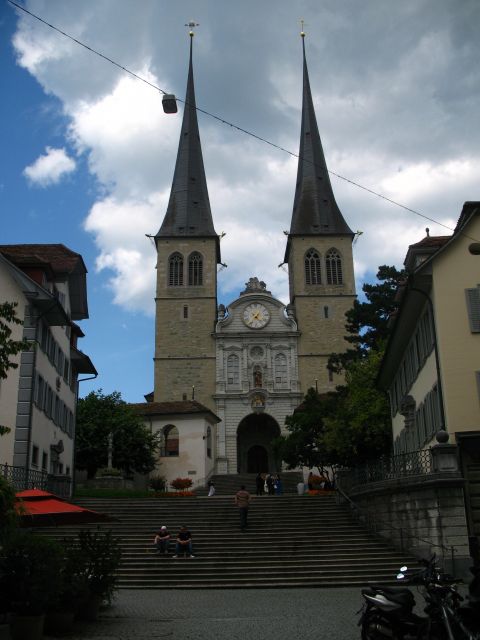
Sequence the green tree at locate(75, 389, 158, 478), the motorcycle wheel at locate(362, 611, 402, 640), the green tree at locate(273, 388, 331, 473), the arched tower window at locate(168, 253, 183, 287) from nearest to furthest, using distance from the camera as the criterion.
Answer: the motorcycle wheel at locate(362, 611, 402, 640) → the green tree at locate(273, 388, 331, 473) → the green tree at locate(75, 389, 158, 478) → the arched tower window at locate(168, 253, 183, 287)

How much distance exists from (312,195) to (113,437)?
1522 inches

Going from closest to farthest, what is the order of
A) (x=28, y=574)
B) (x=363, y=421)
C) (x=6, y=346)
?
(x=28, y=574), (x=6, y=346), (x=363, y=421)

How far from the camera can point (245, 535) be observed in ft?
75.5

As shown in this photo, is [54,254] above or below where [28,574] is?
above

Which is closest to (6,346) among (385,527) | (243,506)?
(243,506)

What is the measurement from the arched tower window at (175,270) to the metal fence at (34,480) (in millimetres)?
42481

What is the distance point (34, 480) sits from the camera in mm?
25219

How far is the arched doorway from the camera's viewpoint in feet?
220

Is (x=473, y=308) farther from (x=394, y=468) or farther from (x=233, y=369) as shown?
(x=233, y=369)

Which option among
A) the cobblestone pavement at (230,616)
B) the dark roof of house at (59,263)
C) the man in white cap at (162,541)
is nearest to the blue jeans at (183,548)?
the man in white cap at (162,541)

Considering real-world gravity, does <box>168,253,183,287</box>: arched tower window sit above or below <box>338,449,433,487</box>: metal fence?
above

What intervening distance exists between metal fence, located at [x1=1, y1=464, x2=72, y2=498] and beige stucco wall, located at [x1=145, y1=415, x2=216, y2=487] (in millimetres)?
21047

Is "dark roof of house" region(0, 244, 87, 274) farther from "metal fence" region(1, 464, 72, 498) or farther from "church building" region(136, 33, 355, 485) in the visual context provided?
"church building" region(136, 33, 355, 485)

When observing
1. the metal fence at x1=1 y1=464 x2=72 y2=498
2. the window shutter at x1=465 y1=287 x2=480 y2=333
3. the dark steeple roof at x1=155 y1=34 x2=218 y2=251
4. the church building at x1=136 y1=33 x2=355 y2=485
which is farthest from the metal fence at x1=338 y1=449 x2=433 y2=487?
the dark steeple roof at x1=155 y1=34 x2=218 y2=251
